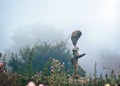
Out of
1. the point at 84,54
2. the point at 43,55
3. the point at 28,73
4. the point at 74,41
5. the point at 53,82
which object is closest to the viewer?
→ the point at 53,82

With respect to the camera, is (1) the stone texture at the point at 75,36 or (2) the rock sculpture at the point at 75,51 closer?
(2) the rock sculpture at the point at 75,51

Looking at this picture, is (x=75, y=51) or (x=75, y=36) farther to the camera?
(x=75, y=36)

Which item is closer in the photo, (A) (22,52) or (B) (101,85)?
(B) (101,85)

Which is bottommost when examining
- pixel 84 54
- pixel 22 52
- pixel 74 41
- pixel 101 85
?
pixel 101 85

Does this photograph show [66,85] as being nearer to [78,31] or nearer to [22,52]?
→ [78,31]

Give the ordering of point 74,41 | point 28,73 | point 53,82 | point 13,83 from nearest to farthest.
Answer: point 13,83, point 53,82, point 28,73, point 74,41

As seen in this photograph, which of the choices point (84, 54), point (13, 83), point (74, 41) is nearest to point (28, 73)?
point (13, 83)

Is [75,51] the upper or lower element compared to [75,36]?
lower

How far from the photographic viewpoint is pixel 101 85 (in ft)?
35.8

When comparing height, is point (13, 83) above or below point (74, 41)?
below

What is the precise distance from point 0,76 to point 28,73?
3223mm

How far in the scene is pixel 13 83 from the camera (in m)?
6.79

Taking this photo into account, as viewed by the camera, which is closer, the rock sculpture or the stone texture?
the rock sculpture

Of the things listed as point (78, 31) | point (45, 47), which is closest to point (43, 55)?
point (45, 47)
